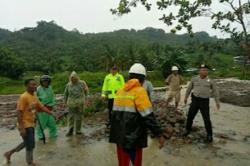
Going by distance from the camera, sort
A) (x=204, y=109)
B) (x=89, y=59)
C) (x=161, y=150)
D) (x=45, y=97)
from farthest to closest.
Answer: (x=89, y=59) < (x=45, y=97) < (x=204, y=109) < (x=161, y=150)

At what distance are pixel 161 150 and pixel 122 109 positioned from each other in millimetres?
4149

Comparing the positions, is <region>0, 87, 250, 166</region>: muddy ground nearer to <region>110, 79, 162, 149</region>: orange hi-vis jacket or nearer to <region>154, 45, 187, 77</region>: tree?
<region>110, 79, 162, 149</region>: orange hi-vis jacket

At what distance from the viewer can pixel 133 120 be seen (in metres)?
5.55

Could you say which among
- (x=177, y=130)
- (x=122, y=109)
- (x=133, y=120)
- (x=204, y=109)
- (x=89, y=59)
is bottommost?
(x=177, y=130)

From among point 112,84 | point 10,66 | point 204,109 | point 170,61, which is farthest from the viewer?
point 10,66

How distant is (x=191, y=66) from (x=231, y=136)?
36.0m

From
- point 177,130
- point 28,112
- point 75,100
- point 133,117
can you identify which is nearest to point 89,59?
point 75,100

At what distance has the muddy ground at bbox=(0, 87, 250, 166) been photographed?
340 inches

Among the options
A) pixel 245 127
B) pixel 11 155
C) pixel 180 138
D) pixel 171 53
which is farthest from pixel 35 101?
pixel 171 53

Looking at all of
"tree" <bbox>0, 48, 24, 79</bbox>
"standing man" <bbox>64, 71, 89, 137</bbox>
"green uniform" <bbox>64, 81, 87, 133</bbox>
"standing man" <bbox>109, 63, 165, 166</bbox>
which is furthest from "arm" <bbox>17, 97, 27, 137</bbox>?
"tree" <bbox>0, 48, 24, 79</bbox>

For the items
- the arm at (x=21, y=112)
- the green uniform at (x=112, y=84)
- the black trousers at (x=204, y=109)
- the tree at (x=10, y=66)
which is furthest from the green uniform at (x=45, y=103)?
the tree at (x=10, y=66)

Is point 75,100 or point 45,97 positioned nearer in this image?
point 45,97

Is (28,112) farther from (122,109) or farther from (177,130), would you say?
(177,130)

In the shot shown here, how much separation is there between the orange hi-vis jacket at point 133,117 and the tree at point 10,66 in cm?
4309
